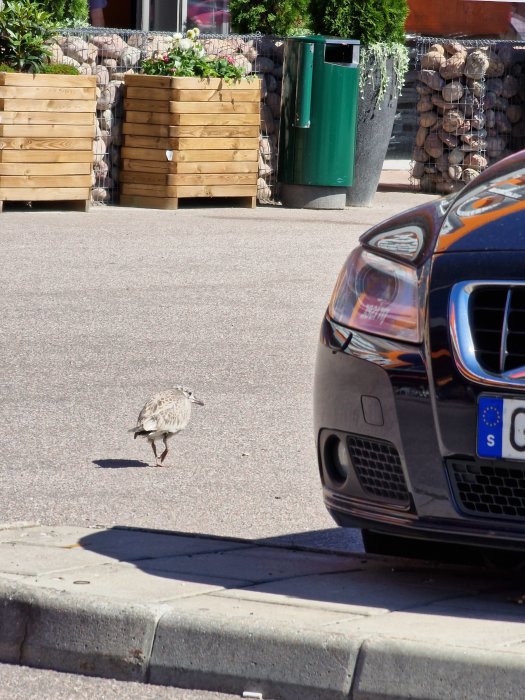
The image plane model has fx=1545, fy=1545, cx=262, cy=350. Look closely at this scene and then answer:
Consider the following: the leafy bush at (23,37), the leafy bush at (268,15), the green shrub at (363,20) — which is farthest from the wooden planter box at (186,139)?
the leafy bush at (268,15)

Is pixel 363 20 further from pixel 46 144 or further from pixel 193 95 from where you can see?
pixel 46 144

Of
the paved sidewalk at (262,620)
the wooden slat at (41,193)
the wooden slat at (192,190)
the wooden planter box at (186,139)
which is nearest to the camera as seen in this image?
the paved sidewalk at (262,620)

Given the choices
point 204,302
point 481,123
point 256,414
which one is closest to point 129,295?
point 204,302

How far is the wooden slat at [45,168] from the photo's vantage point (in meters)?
14.3

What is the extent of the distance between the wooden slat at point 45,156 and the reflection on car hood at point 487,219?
33.3 ft

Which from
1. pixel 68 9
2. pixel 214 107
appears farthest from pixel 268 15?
pixel 68 9

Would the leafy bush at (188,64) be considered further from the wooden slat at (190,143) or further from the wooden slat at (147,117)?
the wooden slat at (190,143)

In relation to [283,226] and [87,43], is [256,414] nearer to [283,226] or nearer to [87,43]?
[283,226]

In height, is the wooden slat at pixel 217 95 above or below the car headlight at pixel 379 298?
below

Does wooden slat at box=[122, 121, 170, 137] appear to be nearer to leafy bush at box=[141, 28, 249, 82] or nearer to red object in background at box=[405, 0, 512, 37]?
leafy bush at box=[141, 28, 249, 82]

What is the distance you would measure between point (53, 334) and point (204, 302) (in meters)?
1.55

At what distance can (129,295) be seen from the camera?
1039cm

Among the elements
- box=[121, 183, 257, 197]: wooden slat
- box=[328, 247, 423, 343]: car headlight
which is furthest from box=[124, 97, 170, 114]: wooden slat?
box=[328, 247, 423, 343]: car headlight

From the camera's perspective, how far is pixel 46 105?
14.4 metres
